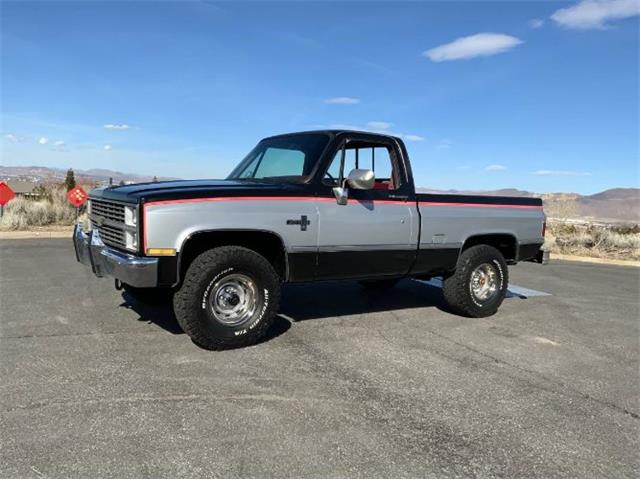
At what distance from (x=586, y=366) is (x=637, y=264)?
11.8 metres

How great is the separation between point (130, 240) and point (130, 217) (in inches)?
7.8

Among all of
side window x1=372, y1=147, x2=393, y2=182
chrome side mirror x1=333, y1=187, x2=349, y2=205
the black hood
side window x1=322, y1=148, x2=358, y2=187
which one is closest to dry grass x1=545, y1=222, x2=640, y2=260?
side window x1=372, y1=147, x2=393, y2=182

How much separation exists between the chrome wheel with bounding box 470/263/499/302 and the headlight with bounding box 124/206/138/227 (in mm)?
4124

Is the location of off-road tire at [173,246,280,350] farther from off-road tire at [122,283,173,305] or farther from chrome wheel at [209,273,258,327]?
off-road tire at [122,283,173,305]

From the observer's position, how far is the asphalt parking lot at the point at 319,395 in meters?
3.07

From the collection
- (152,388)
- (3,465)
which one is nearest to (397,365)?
(152,388)

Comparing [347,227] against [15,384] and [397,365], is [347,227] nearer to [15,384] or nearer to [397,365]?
[397,365]

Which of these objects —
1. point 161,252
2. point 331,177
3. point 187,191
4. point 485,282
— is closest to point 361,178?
point 331,177

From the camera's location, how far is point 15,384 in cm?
394

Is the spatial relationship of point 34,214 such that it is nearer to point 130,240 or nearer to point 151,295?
point 151,295

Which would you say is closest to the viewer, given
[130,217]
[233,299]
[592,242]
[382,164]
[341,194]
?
[130,217]

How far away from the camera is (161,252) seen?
15.0 feet

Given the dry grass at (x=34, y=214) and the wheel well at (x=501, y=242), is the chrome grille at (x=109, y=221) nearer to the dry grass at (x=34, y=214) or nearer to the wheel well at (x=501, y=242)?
the wheel well at (x=501, y=242)

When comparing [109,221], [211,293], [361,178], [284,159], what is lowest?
[211,293]
